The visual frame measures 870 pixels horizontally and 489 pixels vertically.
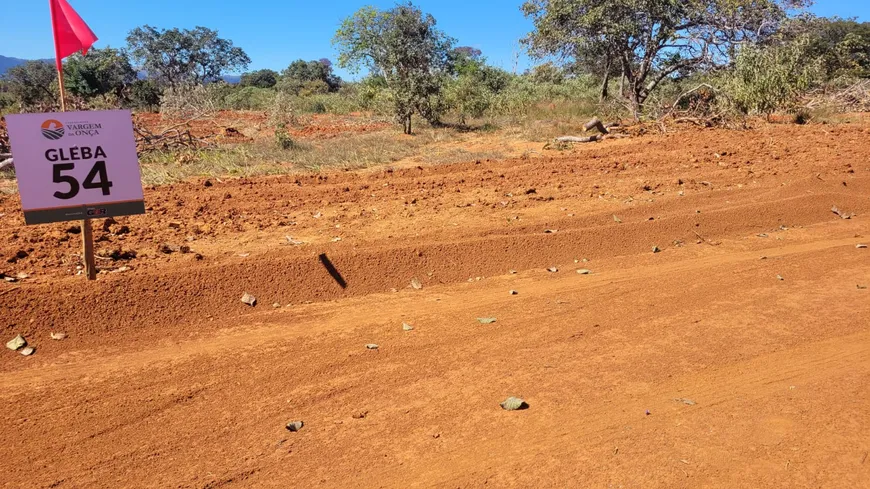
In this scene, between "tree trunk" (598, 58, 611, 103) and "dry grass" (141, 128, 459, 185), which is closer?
"dry grass" (141, 128, 459, 185)

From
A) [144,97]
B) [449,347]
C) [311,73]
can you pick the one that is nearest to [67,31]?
[449,347]

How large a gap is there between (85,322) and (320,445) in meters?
2.32

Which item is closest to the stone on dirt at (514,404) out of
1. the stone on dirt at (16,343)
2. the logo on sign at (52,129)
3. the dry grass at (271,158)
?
the stone on dirt at (16,343)

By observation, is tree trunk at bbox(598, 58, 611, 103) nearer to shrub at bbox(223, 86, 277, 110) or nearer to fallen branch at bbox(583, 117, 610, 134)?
fallen branch at bbox(583, 117, 610, 134)

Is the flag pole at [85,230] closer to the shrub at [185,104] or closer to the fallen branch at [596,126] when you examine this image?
the fallen branch at [596,126]

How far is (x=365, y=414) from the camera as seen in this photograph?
310 cm

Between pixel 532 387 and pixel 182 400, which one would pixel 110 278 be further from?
pixel 532 387

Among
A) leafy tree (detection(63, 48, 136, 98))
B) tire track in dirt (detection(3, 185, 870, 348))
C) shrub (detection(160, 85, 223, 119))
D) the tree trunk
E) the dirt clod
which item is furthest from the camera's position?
leafy tree (detection(63, 48, 136, 98))

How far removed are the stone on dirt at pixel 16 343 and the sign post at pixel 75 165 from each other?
81 centimetres

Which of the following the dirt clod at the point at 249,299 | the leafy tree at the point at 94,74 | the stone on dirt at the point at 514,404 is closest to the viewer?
the stone on dirt at the point at 514,404

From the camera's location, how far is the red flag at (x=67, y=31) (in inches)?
155

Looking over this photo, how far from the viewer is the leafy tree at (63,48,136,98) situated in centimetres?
2728

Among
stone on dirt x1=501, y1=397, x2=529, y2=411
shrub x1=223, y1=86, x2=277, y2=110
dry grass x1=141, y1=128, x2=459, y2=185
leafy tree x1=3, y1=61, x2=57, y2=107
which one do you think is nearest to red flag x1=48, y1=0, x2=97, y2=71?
stone on dirt x1=501, y1=397, x2=529, y2=411

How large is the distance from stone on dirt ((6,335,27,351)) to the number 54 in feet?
3.29
